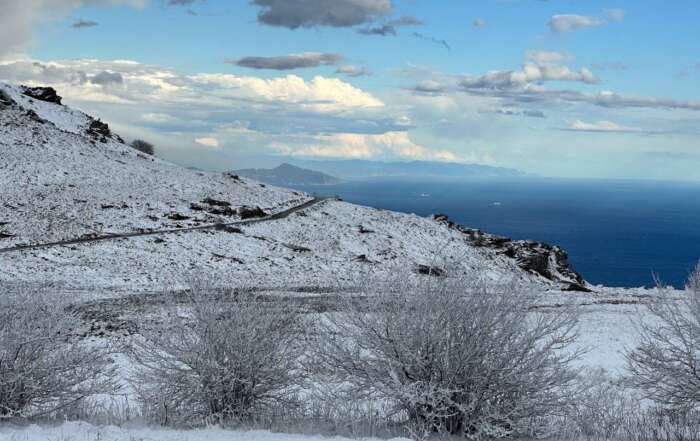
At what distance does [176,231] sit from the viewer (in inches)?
1800

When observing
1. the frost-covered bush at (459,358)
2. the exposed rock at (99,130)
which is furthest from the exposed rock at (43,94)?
the frost-covered bush at (459,358)

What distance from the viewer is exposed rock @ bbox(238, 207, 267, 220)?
53.7 m

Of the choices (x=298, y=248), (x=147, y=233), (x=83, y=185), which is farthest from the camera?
(x=83, y=185)

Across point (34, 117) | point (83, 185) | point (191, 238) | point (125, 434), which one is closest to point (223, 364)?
point (125, 434)

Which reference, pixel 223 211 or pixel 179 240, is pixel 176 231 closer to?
pixel 179 240

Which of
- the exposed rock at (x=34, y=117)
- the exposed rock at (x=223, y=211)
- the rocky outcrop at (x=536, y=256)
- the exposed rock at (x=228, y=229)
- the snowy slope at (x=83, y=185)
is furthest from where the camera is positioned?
the exposed rock at (x=34, y=117)

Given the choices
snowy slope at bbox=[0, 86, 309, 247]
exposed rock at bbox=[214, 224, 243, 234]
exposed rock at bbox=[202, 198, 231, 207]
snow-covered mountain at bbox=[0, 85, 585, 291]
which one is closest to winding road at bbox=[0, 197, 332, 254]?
exposed rock at bbox=[214, 224, 243, 234]

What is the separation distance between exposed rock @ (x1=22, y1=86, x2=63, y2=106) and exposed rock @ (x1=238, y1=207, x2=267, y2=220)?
41.6m

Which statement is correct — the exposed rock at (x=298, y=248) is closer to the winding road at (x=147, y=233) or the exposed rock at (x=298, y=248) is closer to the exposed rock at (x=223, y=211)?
the winding road at (x=147, y=233)

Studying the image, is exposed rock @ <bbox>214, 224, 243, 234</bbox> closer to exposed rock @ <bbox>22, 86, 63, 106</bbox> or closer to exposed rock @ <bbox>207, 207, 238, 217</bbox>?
exposed rock @ <bbox>207, 207, 238, 217</bbox>

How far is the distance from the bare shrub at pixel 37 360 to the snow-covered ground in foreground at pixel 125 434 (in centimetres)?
52

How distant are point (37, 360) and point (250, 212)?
4149 centimetres

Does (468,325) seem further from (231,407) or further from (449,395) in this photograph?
(231,407)

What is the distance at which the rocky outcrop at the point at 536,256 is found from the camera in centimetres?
5088
